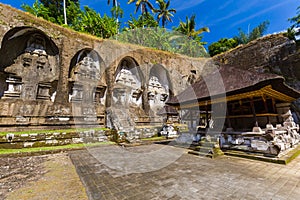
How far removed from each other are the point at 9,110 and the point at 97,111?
5.22 meters

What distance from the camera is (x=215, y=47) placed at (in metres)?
26.6

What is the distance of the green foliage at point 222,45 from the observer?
25.5m

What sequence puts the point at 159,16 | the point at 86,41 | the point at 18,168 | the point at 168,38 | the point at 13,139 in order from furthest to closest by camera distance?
the point at 159,16 → the point at 168,38 → the point at 86,41 → the point at 13,139 → the point at 18,168

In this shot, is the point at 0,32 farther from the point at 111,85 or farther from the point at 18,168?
the point at 18,168

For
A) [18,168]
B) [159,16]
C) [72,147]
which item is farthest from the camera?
[159,16]

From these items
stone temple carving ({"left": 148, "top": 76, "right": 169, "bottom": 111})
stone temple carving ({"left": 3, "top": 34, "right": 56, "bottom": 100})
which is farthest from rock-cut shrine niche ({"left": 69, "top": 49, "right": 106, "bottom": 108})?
stone temple carving ({"left": 148, "top": 76, "right": 169, "bottom": 111})

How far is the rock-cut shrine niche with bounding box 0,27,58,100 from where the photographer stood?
10281mm

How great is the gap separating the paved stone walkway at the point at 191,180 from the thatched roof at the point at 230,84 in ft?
7.51

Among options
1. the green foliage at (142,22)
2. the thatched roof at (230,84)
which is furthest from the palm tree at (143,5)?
the thatched roof at (230,84)

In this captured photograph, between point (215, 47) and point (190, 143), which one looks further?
point (215, 47)

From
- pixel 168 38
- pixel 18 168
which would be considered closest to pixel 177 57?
pixel 168 38

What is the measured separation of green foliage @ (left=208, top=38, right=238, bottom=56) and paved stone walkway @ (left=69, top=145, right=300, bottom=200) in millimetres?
24888

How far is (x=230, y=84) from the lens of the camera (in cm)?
536

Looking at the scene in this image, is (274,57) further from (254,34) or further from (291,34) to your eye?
(254,34)
